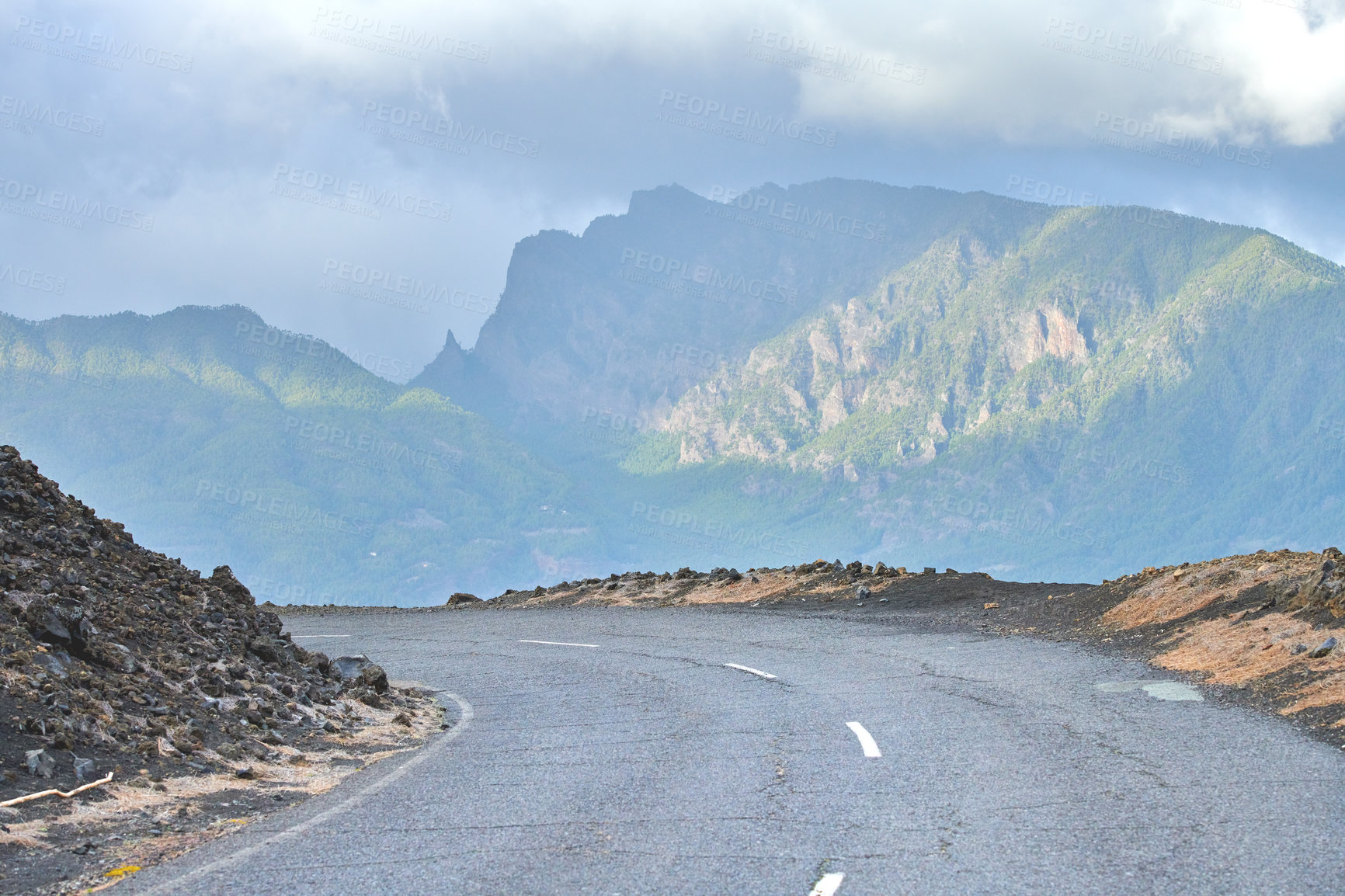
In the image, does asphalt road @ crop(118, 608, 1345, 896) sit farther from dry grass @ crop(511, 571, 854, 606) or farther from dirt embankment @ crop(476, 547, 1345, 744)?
dry grass @ crop(511, 571, 854, 606)

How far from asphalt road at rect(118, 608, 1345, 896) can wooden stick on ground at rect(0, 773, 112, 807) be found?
1.61 meters

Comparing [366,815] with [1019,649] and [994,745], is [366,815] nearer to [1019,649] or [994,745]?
[994,745]

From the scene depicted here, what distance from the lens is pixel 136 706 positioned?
11766 mm

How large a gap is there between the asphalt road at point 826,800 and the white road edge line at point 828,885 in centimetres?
2

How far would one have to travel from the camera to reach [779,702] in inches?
577

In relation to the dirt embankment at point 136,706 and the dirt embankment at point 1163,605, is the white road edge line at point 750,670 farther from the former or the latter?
the dirt embankment at point 1163,605

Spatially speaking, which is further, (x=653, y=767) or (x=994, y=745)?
(x=994, y=745)

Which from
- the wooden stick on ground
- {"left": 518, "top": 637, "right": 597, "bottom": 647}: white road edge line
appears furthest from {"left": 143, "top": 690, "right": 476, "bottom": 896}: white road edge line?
{"left": 518, "top": 637, "right": 597, "bottom": 647}: white road edge line

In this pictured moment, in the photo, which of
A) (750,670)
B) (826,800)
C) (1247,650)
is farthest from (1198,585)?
(826,800)

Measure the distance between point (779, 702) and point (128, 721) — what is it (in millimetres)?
7587

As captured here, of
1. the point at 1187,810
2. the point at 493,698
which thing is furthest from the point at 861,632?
the point at 1187,810

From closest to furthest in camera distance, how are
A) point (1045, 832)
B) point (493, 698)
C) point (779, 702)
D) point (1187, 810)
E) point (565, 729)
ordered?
1. point (1045, 832)
2. point (1187, 810)
3. point (565, 729)
4. point (779, 702)
5. point (493, 698)

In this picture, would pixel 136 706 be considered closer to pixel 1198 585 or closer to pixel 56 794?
pixel 56 794

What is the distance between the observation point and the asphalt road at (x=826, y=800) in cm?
690
